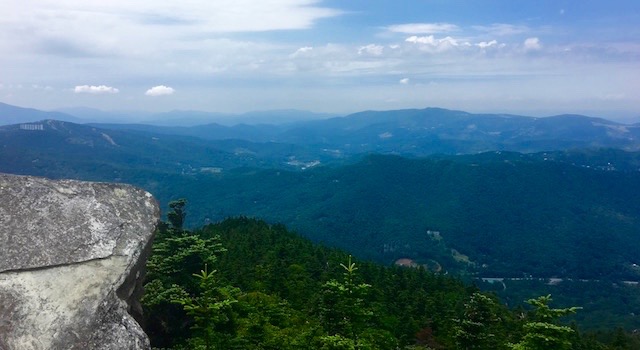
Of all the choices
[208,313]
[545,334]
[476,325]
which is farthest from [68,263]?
[476,325]

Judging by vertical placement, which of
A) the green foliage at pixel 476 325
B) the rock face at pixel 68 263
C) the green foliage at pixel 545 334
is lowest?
the green foliage at pixel 476 325

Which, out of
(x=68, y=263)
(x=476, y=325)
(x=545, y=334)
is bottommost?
(x=476, y=325)

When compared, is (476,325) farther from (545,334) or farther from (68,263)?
(68,263)

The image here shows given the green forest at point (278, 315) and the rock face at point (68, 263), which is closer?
the rock face at point (68, 263)

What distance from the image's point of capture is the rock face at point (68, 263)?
10758mm

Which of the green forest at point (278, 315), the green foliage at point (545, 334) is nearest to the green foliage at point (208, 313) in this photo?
the green forest at point (278, 315)

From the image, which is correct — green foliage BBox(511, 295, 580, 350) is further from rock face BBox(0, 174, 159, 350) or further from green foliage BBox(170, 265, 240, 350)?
rock face BBox(0, 174, 159, 350)

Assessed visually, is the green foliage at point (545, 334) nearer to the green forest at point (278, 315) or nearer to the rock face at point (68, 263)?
the green forest at point (278, 315)

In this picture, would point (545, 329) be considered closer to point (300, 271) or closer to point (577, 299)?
point (300, 271)

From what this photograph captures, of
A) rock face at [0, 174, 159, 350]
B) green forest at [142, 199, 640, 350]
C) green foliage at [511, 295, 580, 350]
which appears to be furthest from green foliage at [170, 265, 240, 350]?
green foliage at [511, 295, 580, 350]

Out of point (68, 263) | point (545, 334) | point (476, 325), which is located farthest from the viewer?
point (476, 325)

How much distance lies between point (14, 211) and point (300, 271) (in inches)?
1212

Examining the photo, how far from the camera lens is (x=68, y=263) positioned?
1164 centimetres

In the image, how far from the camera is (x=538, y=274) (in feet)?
597
